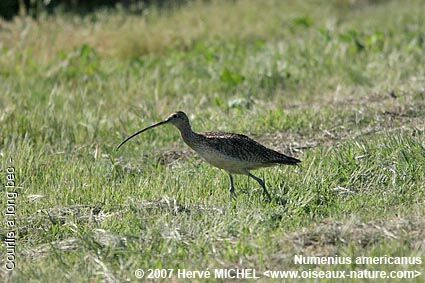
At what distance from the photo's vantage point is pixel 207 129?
1103 centimetres

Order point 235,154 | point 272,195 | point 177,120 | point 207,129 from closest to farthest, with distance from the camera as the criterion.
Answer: point 272,195 → point 235,154 → point 177,120 → point 207,129

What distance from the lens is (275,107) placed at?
1198 centimetres

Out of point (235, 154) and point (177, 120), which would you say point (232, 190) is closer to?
point (235, 154)

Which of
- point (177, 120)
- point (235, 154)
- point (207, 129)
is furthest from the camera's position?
point (207, 129)

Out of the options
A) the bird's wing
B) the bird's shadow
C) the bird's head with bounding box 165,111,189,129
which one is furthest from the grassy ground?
the bird's head with bounding box 165,111,189,129

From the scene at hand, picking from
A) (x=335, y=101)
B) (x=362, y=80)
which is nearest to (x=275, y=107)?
(x=335, y=101)

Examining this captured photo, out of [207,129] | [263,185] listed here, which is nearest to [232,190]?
[263,185]

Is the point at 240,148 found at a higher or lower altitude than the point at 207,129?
higher

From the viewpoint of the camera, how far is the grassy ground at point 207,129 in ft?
22.3

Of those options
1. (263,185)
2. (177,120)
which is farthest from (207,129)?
(263,185)

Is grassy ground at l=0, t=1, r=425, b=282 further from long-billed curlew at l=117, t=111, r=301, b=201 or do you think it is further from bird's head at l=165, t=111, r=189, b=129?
bird's head at l=165, t=111, r=189, b=129

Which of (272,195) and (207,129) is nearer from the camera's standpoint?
(272,195)

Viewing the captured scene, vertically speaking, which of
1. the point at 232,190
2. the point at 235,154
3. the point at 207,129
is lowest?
the point at 207,129

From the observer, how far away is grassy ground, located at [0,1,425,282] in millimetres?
6805
